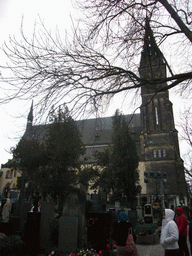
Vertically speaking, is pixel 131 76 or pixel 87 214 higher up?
pixel 131 76

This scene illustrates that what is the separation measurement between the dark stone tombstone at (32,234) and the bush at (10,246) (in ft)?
1.77

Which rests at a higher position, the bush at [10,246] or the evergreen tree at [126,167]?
the evergreen tree at [126,167]

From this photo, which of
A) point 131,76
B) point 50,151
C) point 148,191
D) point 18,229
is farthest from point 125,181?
point 131,76

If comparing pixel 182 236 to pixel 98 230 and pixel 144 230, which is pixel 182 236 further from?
pixel 144 230

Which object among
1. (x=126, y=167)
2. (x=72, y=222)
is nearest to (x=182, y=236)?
(x=72, y=222)

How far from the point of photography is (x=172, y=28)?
6.03 m

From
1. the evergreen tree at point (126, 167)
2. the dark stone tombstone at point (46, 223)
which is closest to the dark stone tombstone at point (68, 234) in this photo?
the dark stone tombstone at point (46, 223)

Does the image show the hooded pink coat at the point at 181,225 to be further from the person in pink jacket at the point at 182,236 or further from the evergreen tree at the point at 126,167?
the evergreen tree at the point at 126,167

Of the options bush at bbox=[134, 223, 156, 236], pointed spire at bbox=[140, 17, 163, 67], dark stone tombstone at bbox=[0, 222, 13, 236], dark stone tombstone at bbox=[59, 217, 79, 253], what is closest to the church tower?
bush at bbox=[134, 223, 156, 236]

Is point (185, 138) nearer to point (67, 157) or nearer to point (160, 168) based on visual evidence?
point (67, 157)

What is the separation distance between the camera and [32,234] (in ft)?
24.2

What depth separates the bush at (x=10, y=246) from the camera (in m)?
6.01

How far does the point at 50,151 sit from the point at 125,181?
36.3 ft

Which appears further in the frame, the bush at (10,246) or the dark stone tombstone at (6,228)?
the dark stone tombstone at (6,228)
